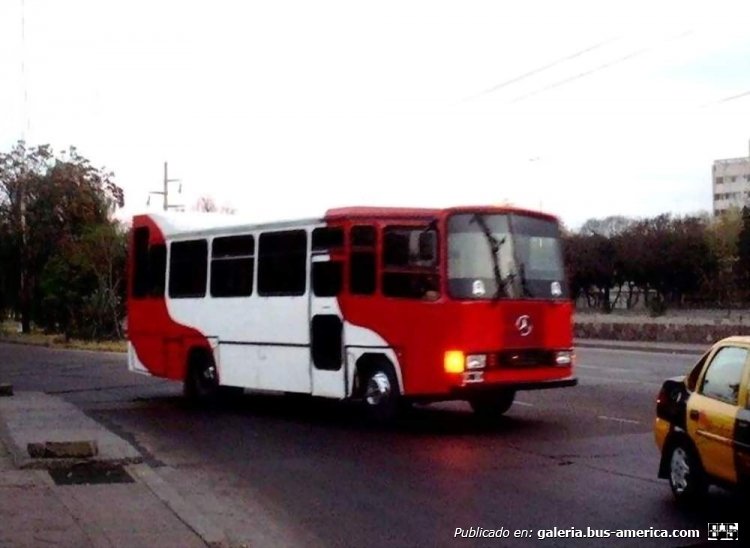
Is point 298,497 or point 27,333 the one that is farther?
point 27,333

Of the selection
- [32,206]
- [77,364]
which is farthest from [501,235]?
[32,206]

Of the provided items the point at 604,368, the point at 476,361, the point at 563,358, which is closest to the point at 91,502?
the point at 476,361

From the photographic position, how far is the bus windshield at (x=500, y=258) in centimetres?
1572

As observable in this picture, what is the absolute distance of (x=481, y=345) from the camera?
15.6 metres

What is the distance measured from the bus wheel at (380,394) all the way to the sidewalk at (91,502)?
345 centimetres

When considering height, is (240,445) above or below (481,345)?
below

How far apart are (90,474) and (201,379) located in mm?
8309

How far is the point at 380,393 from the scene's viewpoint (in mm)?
16406

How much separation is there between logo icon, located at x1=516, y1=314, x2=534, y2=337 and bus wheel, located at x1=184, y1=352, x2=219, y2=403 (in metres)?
6.18

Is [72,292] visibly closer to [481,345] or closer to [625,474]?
[481,345]

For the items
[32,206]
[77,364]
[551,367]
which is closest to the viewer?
[551,367]

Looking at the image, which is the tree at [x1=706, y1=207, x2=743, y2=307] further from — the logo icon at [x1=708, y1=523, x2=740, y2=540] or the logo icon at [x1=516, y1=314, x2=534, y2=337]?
the logo icon at [x1=708, y1=523, x2=740, y2=540]

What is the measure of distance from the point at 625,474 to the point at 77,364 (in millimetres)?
24806

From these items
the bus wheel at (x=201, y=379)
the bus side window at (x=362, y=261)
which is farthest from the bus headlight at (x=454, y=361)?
the bus wheel at (x=201, y=379)
